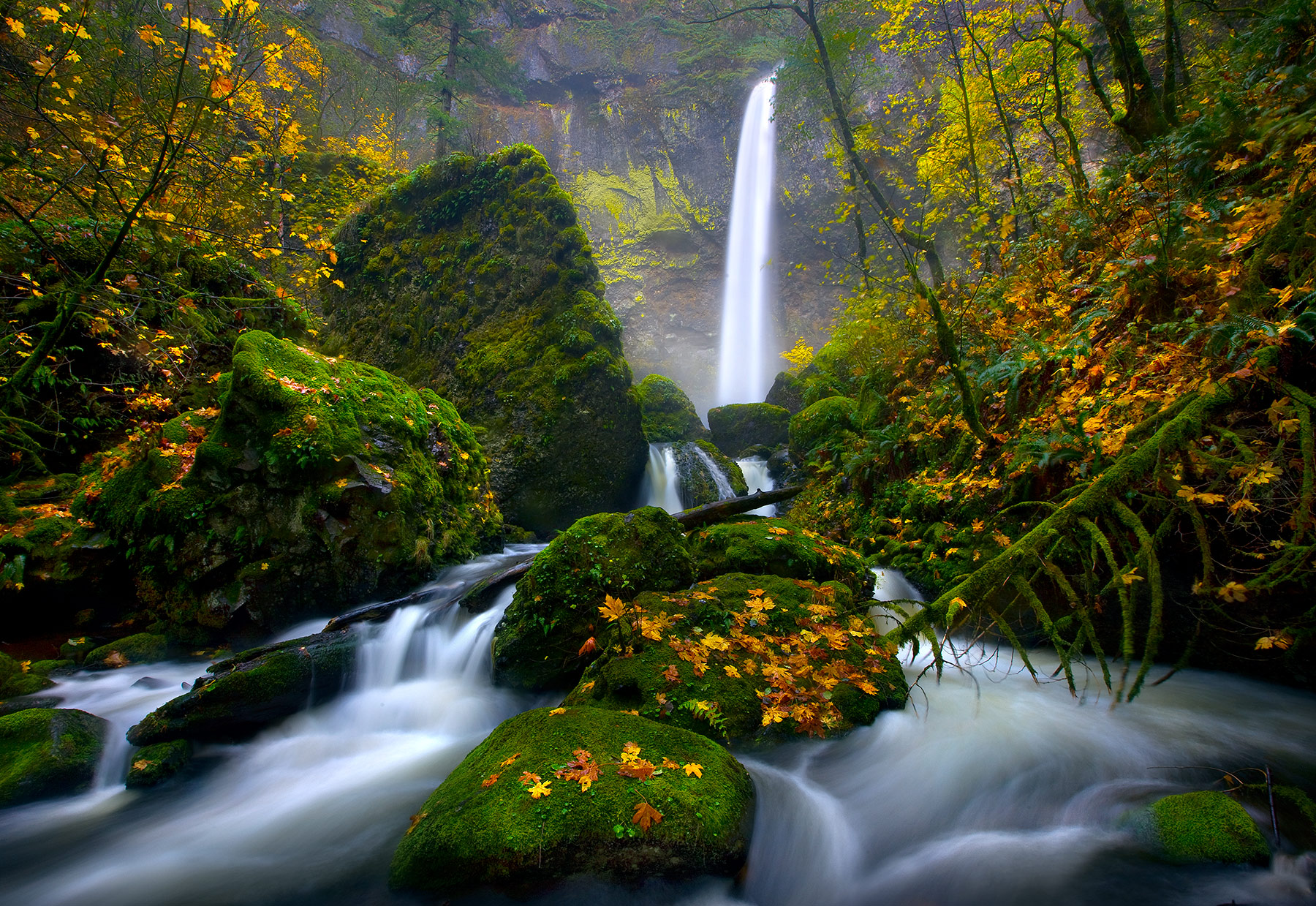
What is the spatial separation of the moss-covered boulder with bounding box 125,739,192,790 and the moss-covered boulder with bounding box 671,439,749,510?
785 centimetres

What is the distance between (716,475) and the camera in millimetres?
11148

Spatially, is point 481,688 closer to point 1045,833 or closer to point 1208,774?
point 1045,833

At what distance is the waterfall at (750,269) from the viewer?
27297 mm

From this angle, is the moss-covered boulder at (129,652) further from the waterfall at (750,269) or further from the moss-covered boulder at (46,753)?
the waterfall at (750,269)

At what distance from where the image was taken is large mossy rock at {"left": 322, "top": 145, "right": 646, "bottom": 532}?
353 inches

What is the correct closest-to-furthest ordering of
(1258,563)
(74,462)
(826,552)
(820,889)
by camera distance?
(820,889) → (1258,563) → (826,552) → (74,462)

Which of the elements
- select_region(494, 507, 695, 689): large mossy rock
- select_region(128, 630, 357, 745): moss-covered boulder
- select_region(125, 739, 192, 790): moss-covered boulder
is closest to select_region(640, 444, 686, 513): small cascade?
select_region(494, 507, 695, 689): large mossy rock

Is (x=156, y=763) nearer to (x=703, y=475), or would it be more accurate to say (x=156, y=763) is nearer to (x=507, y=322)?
(x=507, y=322)

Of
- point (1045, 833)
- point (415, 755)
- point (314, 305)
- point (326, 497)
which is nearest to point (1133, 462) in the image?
point (1045, 833)

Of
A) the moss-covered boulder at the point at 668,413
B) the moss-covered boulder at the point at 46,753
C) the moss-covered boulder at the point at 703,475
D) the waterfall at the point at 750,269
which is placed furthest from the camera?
the waterfall at the point at 750,269

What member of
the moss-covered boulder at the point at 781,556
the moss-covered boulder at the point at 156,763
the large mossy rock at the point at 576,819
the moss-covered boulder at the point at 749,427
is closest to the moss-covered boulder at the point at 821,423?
the moss-covered boulder at the point at 781,556

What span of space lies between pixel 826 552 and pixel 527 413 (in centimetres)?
584

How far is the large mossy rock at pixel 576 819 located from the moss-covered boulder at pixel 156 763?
231 cm

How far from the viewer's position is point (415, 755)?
12.9 feet
